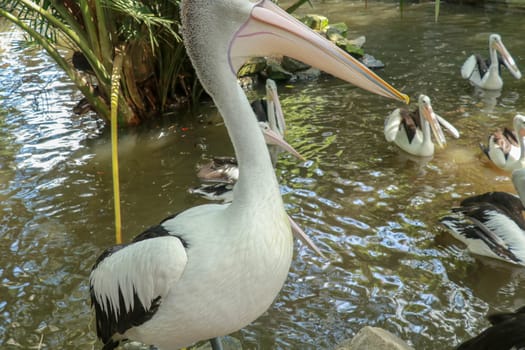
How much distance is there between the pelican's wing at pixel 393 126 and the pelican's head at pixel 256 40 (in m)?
3.47

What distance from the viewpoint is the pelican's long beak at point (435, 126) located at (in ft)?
15.9

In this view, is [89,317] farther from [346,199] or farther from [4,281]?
[346,199]

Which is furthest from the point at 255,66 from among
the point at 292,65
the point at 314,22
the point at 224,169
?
the point at 224,169

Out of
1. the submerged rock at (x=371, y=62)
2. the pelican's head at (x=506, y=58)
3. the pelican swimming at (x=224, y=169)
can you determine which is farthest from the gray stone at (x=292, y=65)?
the pelican swimming at (x=224, y=169)

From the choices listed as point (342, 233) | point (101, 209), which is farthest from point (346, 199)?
Answer: point (101, 209)

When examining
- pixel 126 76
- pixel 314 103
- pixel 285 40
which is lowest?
pixel 314 103

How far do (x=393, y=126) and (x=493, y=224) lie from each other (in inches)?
74.4

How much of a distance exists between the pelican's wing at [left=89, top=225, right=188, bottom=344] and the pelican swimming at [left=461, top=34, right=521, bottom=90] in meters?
5.46

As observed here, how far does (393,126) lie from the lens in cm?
504

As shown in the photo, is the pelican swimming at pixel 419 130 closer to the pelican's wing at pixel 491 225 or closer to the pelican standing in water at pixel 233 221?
the pelican's wing at pixel 491 225

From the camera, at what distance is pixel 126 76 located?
5.76 m

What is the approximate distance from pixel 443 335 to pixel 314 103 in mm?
4116

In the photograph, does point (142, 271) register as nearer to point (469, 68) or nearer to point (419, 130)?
point (419, 130)

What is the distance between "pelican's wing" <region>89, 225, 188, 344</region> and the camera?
173cm
